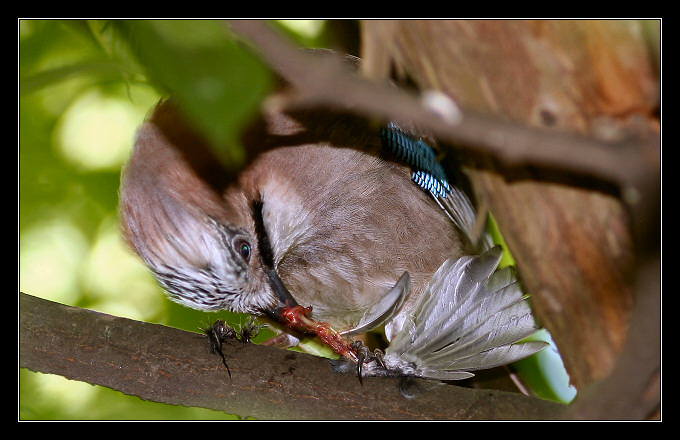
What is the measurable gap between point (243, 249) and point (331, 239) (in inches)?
21.5

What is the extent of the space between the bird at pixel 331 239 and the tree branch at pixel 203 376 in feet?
0.45

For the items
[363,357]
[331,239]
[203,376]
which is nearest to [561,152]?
[363,357]

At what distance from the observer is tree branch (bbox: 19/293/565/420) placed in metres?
2.13

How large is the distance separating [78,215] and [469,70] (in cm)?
250

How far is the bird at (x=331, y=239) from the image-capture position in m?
2.30

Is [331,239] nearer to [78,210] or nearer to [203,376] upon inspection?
[203,376]

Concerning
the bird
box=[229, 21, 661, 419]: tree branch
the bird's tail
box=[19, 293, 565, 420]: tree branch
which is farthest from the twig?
the bird's tail

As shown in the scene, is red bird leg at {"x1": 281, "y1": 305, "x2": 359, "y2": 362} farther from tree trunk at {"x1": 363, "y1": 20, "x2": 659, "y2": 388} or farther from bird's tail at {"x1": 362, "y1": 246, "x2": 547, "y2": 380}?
tree trunk at {"x1": 363, "y1": 20, "x2": 659, "y2": 388}

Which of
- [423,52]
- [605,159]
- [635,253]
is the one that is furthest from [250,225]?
[605,159]

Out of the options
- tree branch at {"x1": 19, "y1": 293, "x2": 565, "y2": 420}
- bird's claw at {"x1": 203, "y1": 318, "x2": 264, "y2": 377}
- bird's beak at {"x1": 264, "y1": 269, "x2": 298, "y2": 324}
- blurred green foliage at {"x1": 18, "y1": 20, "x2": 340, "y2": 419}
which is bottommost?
tree branch at {"x1": 19, "y1": 293, "x2": 565, "y2": 420}

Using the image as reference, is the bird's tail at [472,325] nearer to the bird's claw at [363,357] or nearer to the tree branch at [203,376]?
the bird's claw at [363,357]

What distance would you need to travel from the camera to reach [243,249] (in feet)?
7.67

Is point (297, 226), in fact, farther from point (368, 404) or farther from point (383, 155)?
point (368, 404)

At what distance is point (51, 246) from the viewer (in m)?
3.29
